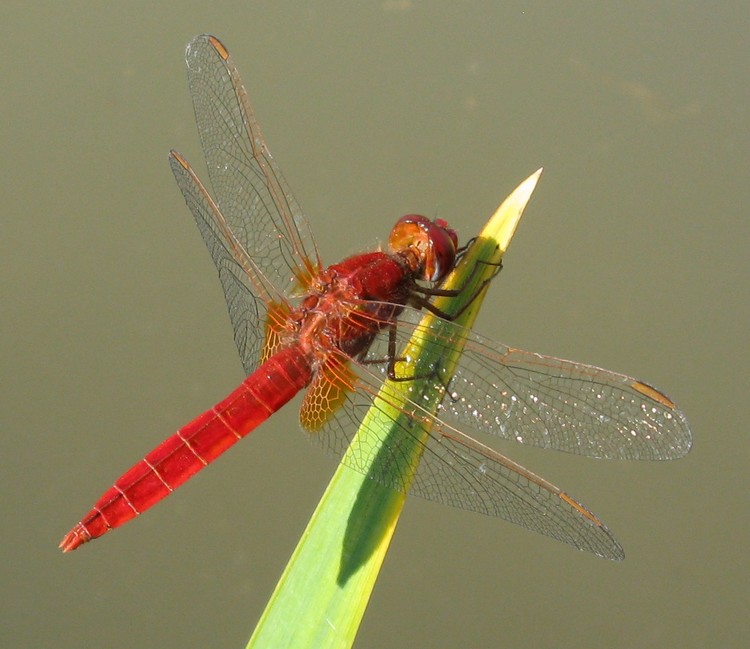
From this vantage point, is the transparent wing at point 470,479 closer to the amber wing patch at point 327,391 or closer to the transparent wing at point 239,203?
the amber wing patch at point 327,391

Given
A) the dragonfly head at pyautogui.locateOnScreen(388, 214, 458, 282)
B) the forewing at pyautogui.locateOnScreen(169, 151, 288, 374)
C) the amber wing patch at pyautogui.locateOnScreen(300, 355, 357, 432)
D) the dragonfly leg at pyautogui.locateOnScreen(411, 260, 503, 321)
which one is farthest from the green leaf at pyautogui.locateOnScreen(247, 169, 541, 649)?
the forewing at pyautogui.locateOnScreen(169, 151, 288, 374)

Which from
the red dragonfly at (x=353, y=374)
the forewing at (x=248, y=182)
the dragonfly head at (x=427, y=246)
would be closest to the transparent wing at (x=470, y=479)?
the red dragonfly at (x=353, y=374)

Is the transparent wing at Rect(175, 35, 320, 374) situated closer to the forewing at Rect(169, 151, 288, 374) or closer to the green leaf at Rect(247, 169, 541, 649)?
the forewing at Rect(169, 151, 288, 374)

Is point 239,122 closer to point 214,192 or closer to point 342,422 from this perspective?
point 214,192

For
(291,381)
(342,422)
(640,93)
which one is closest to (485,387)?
(342,422)

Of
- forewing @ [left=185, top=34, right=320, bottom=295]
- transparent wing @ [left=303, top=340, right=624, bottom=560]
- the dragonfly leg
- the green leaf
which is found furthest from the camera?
forewing @ [left=185, top=34, right=320, bottom=295]

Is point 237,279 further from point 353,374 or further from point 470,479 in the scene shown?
point 470,479
